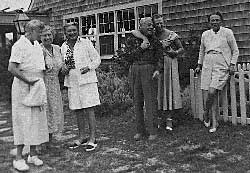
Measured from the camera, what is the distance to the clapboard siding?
28.4ft

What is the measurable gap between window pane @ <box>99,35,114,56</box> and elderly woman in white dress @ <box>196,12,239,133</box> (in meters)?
7.38

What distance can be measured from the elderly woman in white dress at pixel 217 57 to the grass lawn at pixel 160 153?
1.52 feet

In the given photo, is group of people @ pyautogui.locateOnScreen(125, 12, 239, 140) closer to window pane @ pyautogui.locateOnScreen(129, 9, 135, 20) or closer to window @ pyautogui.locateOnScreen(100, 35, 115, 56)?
window pane @ pyautogui.locateOnScreen(129, 9, 135, 20)

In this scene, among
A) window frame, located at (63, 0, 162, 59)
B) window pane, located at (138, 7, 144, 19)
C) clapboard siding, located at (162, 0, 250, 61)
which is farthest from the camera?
window pane, located at (138, 7, 144, 19)

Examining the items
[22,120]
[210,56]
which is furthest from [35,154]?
[210,56]

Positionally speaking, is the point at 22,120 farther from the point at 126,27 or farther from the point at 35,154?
the point at 126,27

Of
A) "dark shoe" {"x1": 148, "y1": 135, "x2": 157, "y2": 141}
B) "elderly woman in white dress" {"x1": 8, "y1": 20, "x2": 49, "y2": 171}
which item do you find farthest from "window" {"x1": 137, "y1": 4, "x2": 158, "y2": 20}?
"elderly woman in white dress" {"x1": 8, "y1": 20, "x2": 49, "y2": 171}

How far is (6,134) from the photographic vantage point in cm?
686

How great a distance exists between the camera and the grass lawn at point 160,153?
14.4ft

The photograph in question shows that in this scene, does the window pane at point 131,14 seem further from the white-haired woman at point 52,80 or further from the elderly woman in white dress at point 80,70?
the white-haired woman at point 52,80

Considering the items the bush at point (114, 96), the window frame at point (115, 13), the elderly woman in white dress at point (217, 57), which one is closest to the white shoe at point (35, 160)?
the elderly woman in white dress at point (217, 57)

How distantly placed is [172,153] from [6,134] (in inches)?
134

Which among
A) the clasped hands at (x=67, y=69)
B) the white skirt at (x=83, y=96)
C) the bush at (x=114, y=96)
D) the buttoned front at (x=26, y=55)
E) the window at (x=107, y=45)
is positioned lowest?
the bush at (x=114, y=96)

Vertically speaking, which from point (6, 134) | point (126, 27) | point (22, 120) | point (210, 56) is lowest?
point (6, 134)
